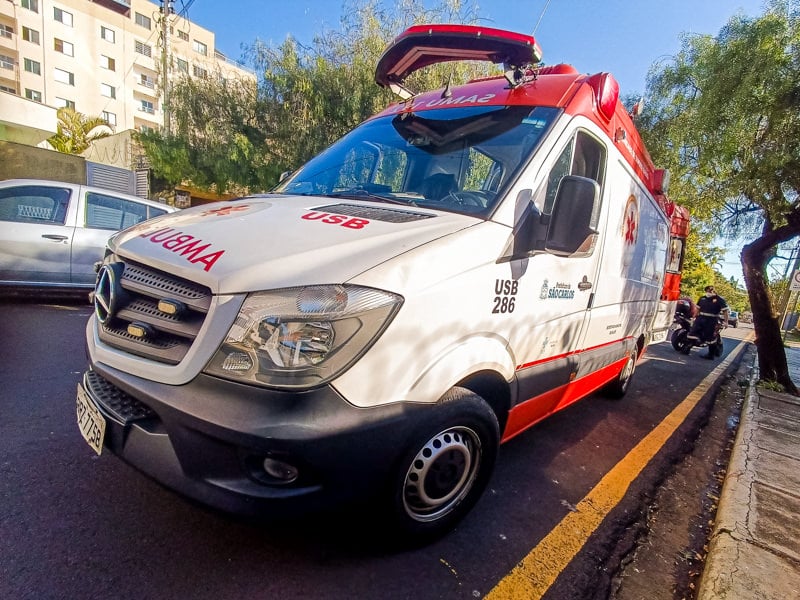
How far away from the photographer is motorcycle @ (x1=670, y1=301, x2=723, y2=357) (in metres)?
10.5

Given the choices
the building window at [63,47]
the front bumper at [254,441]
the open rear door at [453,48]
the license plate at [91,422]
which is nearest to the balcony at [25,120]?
the building window at [63,47]

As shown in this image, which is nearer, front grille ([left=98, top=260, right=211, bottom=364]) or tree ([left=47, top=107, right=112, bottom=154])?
front grille ([left=98, top=260, right=211, bottom=364])

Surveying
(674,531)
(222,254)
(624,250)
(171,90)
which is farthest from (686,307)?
(171,90)

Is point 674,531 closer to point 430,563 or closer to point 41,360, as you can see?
point 430,563

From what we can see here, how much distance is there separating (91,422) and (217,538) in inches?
29.0

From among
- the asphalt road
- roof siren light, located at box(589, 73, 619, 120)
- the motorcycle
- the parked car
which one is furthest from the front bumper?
the motorcycle

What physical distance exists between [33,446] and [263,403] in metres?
2.01

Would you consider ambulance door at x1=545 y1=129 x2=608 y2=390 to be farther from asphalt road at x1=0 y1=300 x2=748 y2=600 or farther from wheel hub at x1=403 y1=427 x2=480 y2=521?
wheel hub at x1=403 y1=427 x2=480 y2=521

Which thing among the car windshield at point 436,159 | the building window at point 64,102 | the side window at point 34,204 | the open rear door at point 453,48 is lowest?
the side window at point 34,204

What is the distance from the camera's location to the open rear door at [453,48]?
2.54 meters

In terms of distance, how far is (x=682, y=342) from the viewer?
35.4 ft

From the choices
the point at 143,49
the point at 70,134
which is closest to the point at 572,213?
the point at 70,134

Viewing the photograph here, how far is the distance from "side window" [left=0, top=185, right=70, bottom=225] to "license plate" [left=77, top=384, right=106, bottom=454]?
4878 millimetres

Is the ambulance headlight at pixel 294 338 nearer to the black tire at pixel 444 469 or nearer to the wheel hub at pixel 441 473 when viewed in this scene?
the black tire at pixel 444 469
